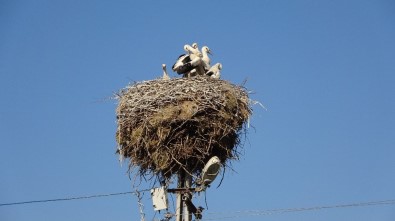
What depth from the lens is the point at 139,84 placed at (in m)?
10.5

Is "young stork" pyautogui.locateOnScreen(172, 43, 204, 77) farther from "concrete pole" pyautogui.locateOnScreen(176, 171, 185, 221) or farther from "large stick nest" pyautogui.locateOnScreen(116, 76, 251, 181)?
"concrete pole" pyautogui.locateOnScreen(176, 171, 185, 221)

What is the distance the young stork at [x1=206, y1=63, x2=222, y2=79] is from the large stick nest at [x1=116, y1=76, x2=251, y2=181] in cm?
83

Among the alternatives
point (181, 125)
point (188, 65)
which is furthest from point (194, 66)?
point (181, 125)

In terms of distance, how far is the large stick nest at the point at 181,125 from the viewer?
9.19m

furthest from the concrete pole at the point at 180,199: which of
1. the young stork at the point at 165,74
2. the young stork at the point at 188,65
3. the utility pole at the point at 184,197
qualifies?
the young stork at the point at 188,65

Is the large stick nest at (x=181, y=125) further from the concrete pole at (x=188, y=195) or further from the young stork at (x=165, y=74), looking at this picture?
the young stork at (x=165, y=74)

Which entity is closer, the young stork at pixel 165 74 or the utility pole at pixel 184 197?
the utility pole at pixel 184 197

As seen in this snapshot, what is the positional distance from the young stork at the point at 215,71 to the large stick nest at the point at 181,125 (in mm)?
832

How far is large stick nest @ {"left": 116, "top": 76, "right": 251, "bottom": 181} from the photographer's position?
9.19m

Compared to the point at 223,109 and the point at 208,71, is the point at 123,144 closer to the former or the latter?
the point at 223,109

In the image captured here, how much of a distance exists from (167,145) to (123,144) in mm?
745

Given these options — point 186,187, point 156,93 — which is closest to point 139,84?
point 156,93

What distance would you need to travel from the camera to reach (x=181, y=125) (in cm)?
925

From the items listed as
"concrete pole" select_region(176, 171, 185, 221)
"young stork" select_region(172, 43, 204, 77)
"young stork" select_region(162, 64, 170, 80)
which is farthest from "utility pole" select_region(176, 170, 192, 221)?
"young stork" select_region(172, 43, 204, 77)
